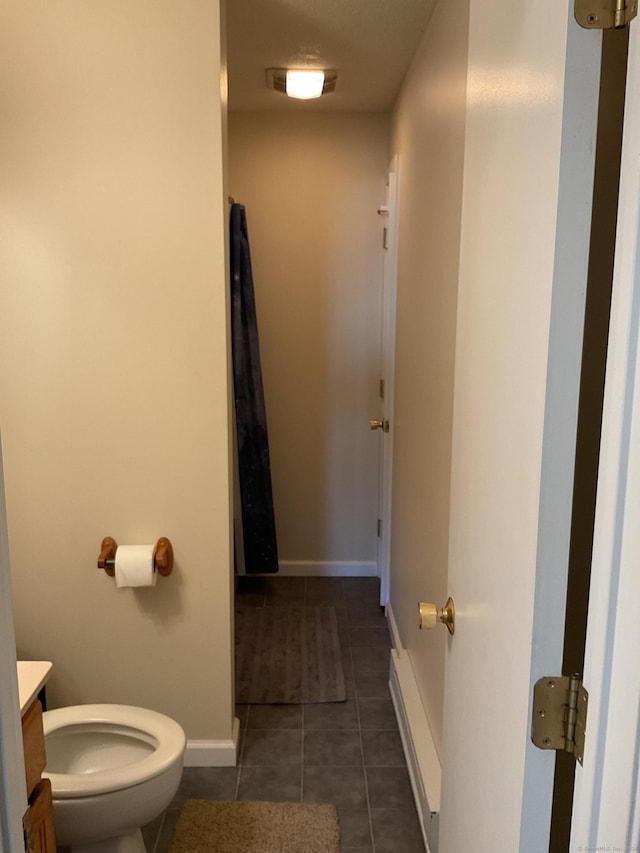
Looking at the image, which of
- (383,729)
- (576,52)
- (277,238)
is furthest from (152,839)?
(277,238)

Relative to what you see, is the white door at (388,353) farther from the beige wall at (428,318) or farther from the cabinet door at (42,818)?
the cabinet door at (42,818)

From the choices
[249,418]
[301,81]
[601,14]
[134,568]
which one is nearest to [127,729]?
[134,568]

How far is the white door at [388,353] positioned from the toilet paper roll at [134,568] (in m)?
1.48

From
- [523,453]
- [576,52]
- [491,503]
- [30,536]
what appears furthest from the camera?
[30,536]

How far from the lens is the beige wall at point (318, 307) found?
11.7ft

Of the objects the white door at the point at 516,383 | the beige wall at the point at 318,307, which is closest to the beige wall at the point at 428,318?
the beige wall at the point at 318,307

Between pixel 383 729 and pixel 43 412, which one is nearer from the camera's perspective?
pixel 43 412

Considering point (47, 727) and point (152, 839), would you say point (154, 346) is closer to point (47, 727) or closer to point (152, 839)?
point (47, 727)

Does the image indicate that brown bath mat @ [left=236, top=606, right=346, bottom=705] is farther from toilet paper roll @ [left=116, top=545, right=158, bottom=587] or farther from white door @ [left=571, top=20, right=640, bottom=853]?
white door @ [left=571, top=20, right=640, bottom=853]

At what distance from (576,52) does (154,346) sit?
164 centimetres

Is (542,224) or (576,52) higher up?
(576,52)

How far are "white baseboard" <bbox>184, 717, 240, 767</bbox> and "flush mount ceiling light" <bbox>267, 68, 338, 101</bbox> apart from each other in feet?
8.52

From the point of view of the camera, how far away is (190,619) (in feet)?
7.55

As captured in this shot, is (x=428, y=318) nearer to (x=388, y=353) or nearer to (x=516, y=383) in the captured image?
(x=388, y=353)
